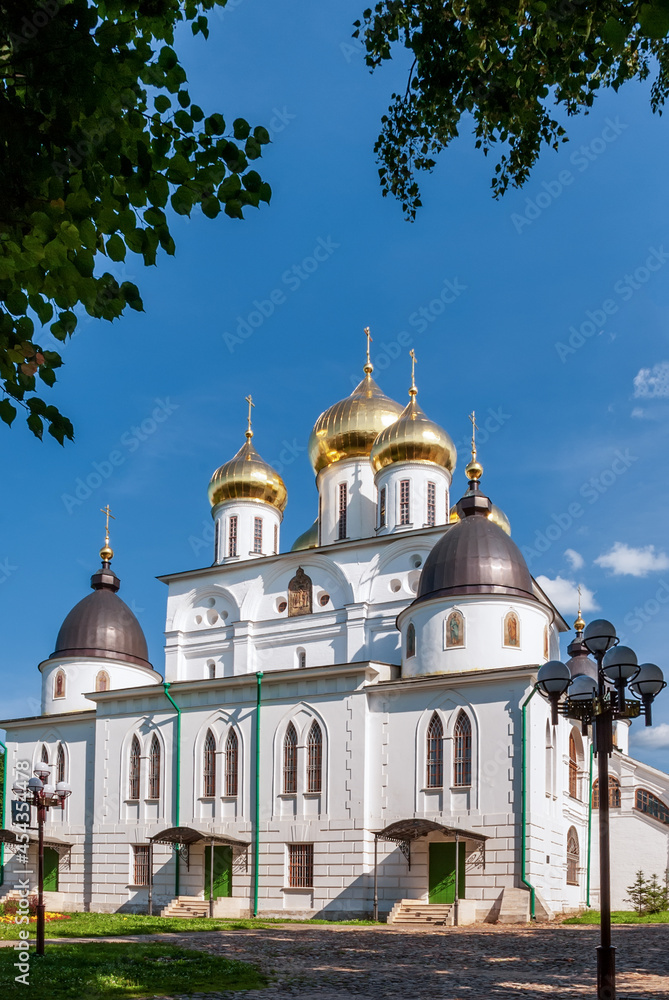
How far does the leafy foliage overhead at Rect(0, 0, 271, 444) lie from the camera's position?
173 inches

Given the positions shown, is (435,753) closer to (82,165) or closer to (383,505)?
(383,505)

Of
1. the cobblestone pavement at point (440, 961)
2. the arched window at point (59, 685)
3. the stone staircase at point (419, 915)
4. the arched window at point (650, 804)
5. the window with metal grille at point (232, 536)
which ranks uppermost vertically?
the window with metal grille at point (232, 536)

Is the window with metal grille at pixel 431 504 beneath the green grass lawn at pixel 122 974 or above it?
above

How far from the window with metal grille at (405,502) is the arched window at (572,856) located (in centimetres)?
846

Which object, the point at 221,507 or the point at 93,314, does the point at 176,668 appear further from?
the point at 93,314

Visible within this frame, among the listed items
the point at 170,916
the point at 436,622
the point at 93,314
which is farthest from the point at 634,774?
the point at 93,314

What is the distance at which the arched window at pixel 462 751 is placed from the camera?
67.3ft

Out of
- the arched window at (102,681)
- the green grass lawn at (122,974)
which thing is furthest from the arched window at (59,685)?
the green grass lawn at (122,974)

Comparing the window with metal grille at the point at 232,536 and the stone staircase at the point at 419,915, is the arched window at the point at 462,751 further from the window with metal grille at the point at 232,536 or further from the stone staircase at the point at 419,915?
the window with metal grille at the point at 232,536

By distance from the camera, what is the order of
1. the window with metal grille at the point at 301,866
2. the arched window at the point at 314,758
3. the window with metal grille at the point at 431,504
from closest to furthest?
the window with metal grille at the point at 301,866 → the arched window at the point at 314,758 → the window with metal grille at the point at 431,504

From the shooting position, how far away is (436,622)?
22.0 metres

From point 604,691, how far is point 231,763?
15974mm

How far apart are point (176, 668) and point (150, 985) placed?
1851 centimetres

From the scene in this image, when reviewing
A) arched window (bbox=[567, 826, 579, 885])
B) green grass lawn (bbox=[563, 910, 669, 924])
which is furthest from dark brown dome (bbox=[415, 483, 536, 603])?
green grass lawn (bbox=[563, 910, 669, 924])
